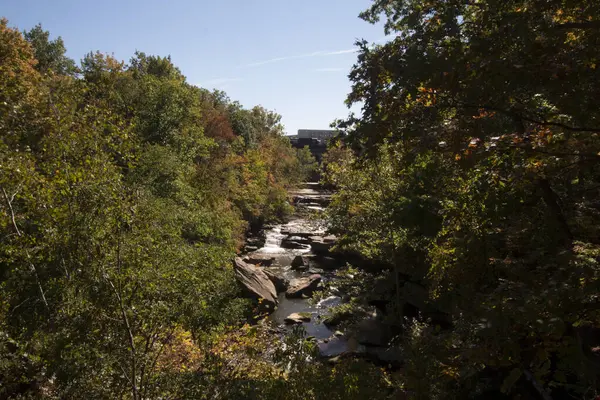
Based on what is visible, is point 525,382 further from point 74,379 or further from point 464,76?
point 74,379

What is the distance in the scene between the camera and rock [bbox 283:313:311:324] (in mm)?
17797

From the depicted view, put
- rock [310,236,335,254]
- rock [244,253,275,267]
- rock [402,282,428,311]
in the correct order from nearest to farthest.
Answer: rock [402,282,428,311] < rock [244,253,275,267] < rock [310,236,335,254]

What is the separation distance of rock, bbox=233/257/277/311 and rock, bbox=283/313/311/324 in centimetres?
124

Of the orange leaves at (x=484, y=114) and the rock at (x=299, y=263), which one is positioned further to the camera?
the rock at (x=299, y=263)

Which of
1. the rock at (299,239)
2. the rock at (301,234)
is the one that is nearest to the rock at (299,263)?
the rock at (299,239)

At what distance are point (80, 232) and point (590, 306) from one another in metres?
7.72

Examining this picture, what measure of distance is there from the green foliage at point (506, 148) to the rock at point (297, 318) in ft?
34.6

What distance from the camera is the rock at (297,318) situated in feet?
58.4

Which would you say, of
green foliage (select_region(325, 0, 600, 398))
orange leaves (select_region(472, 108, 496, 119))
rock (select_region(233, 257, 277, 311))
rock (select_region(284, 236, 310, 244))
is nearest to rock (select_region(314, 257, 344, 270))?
rock (select_region(284, 236, 310, 244))

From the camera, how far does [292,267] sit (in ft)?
87.1

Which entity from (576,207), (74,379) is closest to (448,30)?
(576,207)

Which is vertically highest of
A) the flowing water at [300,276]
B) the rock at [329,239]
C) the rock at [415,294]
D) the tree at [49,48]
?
the tree at [49,48]

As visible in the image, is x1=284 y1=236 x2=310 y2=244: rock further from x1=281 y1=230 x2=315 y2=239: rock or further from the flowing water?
the flowing water

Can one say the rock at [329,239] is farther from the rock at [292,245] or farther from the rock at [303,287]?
the rock at [303,287]
